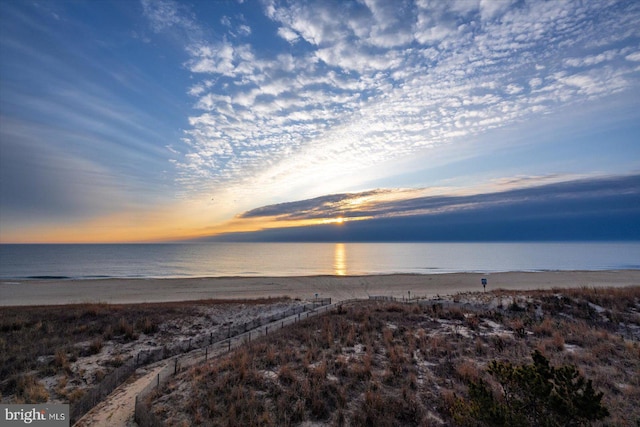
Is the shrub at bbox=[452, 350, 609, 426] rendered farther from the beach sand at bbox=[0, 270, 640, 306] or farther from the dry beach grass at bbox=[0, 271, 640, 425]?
the beach sand at bbox=[0, 270, 640, 306]

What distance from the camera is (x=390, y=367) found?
450 inches

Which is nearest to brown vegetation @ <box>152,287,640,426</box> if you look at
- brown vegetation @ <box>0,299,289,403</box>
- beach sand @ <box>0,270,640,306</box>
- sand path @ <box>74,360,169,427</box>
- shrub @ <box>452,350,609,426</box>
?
sand path @ <box>74,360,169,427</box>

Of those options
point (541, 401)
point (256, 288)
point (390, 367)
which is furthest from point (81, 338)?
point (256, 288)

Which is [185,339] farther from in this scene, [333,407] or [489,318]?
[489,318]

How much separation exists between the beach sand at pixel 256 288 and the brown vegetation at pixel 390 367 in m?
15.7

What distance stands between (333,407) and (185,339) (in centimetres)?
1227

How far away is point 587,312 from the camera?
64.7ft

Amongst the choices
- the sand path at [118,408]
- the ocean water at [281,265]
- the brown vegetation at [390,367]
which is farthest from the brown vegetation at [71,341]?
the ocean water at [281,265]

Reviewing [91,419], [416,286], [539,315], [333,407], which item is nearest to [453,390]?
[333,407]
